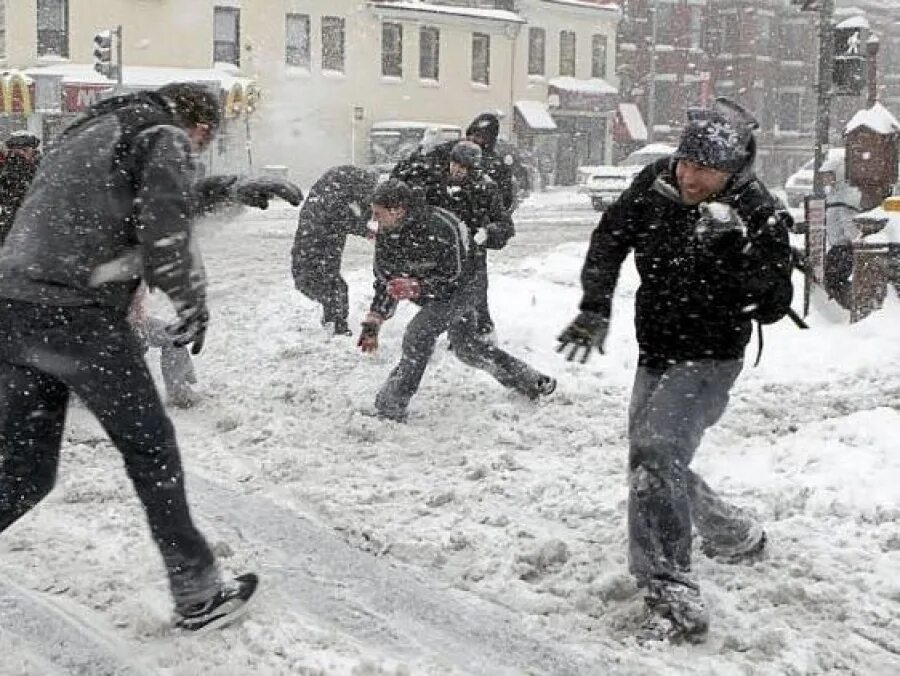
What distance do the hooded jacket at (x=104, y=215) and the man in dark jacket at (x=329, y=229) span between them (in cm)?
623

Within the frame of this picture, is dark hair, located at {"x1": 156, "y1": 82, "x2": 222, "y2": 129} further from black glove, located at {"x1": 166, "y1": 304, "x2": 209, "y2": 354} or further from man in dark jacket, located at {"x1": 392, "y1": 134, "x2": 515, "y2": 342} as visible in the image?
man in dark jacket, located at {"x1": 392, "y1": 134, "x2": 515, "y2": 342}

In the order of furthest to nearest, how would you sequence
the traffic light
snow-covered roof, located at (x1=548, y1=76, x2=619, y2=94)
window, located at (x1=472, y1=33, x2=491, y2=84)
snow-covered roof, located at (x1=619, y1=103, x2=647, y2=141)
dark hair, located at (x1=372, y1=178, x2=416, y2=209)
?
snow-covered roof, located at (x1=619, y1=103, x2=647, y2=141) → snow-covered roof, located at (x1=548, y1=76, x2=619, y2=94) → window, located at (x1=472, y1=33, x2=491, y2=84) → the traffic light → dark hair, located at (x1=372, y1=178, x2=416, y2=209)

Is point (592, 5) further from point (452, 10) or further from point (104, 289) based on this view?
point (104, 289)

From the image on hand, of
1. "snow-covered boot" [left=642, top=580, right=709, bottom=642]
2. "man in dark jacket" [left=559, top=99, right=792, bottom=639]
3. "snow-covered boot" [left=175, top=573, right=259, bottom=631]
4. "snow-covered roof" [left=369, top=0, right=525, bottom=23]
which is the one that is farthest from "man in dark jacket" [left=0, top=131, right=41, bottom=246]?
"snow-covered roof" [left=369, top=0, right=525, bottom=23]

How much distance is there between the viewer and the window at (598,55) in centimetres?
4497

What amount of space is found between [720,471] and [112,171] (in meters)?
3.54

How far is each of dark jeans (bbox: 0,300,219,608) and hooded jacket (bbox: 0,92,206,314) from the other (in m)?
0.09

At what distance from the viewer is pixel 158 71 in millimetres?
32812

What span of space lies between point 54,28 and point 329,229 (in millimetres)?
25230

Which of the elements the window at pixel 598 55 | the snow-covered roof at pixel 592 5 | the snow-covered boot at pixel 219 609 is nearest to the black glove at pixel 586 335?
the snow-covered boot at pixel 219 609

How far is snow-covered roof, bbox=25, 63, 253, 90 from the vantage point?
31.3m

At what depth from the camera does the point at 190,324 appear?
3664 millimetres

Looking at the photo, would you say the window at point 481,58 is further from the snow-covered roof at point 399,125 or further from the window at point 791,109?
the window at point 791,109

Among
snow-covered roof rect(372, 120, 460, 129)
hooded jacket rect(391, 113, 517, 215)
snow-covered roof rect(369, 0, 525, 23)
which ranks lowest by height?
hooded jacket rect(391, 113, 517, 215)
